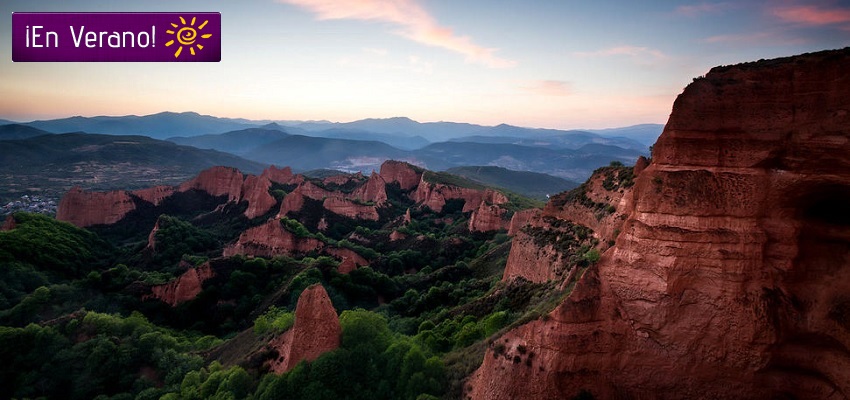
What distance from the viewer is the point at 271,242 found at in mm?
62219

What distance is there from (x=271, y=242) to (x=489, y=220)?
107 ft

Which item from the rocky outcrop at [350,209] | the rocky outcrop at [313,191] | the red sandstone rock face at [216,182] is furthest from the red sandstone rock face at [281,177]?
the rocky outcrop at [350,209]

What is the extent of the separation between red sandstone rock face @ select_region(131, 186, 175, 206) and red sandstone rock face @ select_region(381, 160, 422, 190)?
48.4 metres

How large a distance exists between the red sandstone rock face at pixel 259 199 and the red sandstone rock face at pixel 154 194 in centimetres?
2010

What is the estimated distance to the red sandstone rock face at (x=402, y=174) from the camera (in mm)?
114000

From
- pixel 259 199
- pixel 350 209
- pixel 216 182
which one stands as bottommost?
pixel 350 209

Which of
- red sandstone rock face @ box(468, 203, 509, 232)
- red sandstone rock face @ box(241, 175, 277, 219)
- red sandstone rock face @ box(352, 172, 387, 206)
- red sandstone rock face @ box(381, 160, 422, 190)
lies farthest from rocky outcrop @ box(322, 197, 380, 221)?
red sandstone rock face @ box(381, 160, 422, 190)

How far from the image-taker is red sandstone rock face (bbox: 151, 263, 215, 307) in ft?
151

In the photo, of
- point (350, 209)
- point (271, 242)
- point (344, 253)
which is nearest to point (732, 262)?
point (344, 253)

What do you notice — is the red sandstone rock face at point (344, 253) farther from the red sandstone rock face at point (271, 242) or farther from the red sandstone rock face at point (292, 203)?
the red sandstone rock face at point (292, 203)

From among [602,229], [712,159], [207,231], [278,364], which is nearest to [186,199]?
[207,231]

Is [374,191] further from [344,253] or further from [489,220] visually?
[344,253]

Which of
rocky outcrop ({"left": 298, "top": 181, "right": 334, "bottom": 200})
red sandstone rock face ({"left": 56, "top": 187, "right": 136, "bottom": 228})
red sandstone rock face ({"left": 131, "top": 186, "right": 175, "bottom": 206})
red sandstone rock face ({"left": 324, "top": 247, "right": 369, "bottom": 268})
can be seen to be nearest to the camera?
red sandstone rock face ({"left": 324, "top": 247, "right": 369, "bottom": 268})

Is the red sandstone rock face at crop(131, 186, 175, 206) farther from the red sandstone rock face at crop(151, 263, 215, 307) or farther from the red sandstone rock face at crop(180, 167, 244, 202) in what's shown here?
the red sandstone rock face at crop(151, 263, 215, 307)
